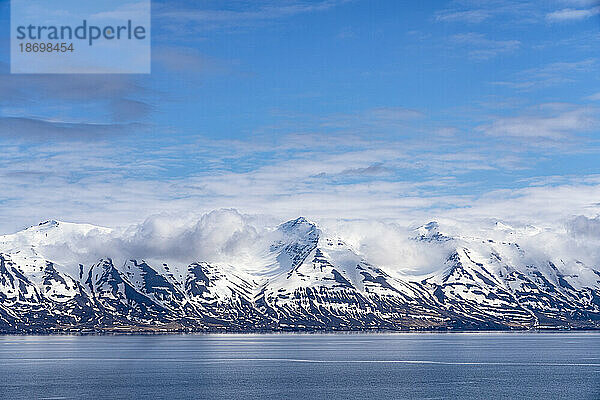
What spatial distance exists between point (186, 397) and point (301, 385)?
116 feet

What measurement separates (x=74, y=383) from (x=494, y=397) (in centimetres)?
9824

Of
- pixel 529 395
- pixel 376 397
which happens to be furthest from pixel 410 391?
pixel 529 395

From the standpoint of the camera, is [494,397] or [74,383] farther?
[74,383]

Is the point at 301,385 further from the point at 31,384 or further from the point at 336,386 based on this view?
the point at 31,384

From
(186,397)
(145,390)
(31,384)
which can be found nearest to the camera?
(186,397)

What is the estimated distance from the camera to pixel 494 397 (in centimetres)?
16900

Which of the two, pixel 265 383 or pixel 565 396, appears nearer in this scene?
pixel 565 396

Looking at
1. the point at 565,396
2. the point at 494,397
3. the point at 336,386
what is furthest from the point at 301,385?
the point at 565,396

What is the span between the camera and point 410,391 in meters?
178

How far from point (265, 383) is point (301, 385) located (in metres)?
10.3

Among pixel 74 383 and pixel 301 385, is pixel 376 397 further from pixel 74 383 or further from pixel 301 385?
pixel 74 383

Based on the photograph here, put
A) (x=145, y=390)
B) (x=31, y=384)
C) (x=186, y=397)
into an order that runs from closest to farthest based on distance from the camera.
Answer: (x=186, y=397) < (x=145, y=390) < (x=31, y=384)

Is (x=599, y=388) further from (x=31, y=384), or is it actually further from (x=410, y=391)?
(x=31, y=384)

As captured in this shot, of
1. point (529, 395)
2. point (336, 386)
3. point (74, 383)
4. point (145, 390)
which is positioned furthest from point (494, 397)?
point (74, 383)
